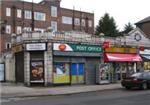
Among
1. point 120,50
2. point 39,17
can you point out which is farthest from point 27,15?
point 120,50

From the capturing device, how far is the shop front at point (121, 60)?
34044 millimetres

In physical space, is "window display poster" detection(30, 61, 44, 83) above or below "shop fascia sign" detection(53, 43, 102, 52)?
below

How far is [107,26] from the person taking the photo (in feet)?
243

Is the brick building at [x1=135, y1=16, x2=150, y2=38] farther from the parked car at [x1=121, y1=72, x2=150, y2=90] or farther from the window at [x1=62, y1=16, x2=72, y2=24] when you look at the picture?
the parked car at [x1=121, y1=72, x2=150, y2=90]

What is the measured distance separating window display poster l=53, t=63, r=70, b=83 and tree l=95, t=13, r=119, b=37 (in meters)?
42.3

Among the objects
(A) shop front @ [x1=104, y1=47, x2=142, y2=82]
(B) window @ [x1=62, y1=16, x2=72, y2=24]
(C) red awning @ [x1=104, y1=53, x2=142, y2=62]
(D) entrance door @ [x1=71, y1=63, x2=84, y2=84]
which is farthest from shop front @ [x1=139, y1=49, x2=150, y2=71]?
(B) window @ [x1=62, y1=16, x2=72, y2=24]

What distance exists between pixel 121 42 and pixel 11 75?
1126 centimetres

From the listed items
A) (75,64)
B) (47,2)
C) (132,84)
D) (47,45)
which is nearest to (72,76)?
(75,64)

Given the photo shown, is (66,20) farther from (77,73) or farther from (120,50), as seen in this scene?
(77,73)

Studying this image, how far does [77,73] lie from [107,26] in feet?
142

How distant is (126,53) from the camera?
36.0m

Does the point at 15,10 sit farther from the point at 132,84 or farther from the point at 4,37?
the point at 132,84

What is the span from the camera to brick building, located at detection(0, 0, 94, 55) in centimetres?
6525

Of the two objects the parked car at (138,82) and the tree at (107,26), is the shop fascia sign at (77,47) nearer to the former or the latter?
the parked car at (138,82)
